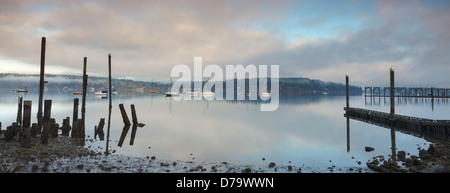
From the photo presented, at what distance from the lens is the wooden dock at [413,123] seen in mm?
21567

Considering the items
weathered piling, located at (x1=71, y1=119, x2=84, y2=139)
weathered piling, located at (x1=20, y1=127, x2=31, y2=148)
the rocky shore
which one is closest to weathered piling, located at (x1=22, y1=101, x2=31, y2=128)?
weathered piling, located at (x1=20, y1=127, x2=31, y2=148)

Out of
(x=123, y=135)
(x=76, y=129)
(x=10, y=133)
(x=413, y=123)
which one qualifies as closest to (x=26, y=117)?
(x=10, y=133)

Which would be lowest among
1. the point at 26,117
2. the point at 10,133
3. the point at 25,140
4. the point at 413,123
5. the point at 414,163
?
the point at 414,163

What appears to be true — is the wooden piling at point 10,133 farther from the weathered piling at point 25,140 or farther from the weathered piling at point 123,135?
the weathered piling at point 123,135

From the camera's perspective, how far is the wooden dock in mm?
21567

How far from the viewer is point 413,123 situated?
87.2 feet

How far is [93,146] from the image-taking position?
60.2 ft

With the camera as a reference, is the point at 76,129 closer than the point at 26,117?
No

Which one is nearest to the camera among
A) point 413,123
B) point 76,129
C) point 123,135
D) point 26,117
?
point 26,117

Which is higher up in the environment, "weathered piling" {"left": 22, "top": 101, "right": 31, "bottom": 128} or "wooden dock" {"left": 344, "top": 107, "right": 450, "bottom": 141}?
"weathered piling" {"left": 22, "top": 101, "right": 31, "bottom": 128}

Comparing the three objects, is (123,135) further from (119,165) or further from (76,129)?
(119,165)

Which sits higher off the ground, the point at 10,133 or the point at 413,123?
the point at 413,123

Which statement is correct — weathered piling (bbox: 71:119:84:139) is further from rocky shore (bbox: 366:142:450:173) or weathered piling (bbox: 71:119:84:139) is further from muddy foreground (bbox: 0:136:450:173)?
rocky shore (bbox: 366:142:450:173)
